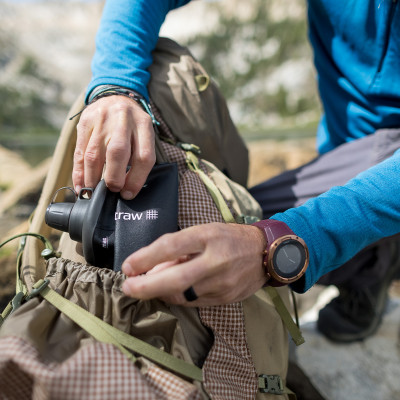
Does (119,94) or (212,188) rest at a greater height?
(119,94)

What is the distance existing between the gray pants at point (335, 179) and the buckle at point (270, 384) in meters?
0.50

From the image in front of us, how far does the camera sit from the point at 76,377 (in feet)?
1.53

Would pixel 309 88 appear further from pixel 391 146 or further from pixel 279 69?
pixel 391 146

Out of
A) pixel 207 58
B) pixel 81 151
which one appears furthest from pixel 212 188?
pixel 207 58

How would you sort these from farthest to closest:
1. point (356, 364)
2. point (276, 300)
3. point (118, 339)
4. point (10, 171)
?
point (10, 171)
point (356, 364)
point (276, 300)
point (118, 339)

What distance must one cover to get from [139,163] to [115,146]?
57 millimetres

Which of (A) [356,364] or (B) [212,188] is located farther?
(A) [356,364]

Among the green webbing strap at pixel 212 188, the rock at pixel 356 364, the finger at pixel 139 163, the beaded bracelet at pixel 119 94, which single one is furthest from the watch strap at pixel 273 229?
the rock at pixel 356 364

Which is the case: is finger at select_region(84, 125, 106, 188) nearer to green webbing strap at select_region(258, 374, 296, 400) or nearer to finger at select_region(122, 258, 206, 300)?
finger at select_region(122, 258, 206, 300)

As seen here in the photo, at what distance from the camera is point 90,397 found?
0.46 m

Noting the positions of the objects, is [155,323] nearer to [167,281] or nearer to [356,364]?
[167,281]

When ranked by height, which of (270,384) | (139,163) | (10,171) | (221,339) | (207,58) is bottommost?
(207,58)

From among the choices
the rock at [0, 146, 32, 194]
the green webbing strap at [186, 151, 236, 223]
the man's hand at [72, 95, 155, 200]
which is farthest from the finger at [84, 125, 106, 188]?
the rock at [0, 146, 32, 194]

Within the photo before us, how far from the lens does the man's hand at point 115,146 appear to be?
69 cm
